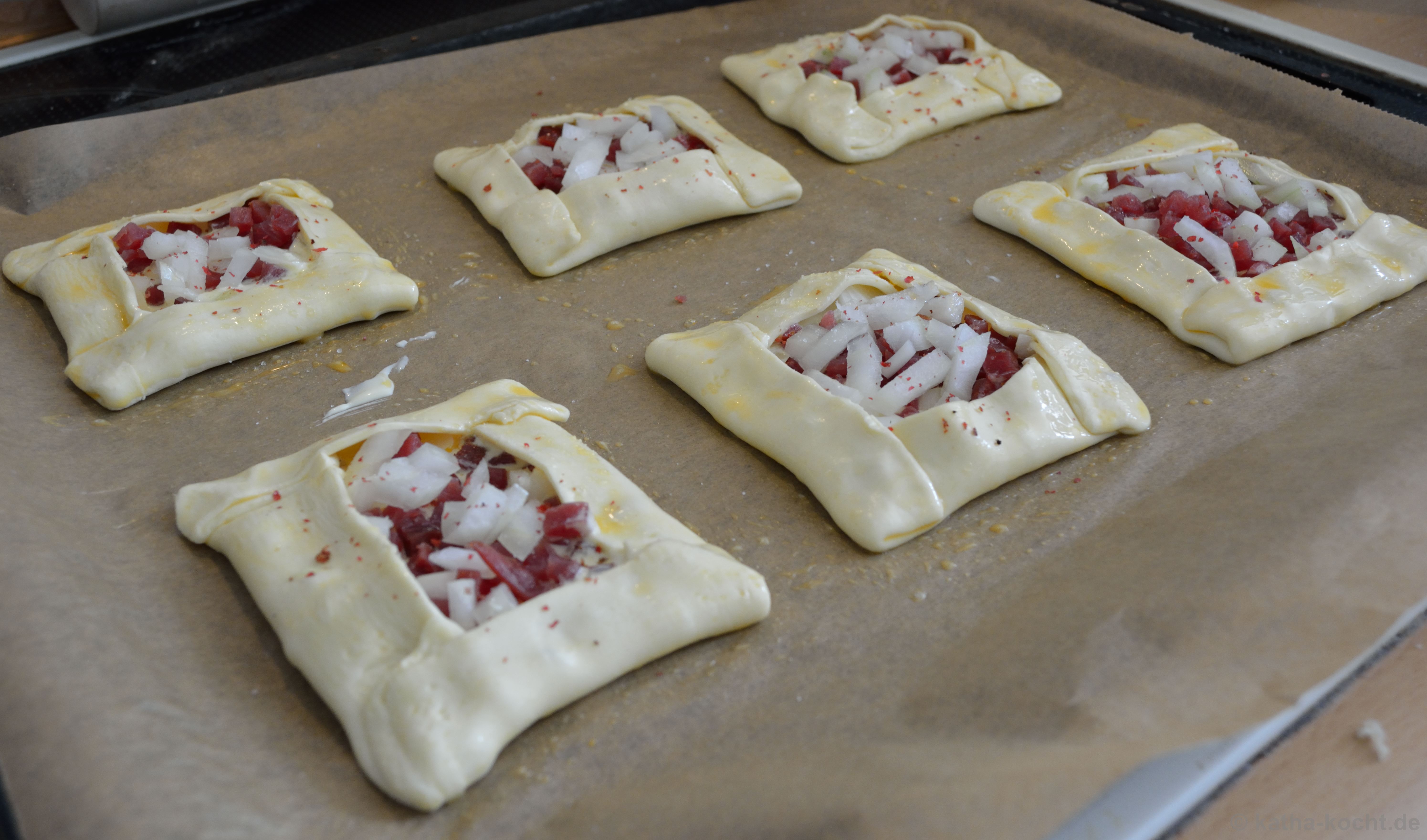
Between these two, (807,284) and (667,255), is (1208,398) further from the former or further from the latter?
(667,255)

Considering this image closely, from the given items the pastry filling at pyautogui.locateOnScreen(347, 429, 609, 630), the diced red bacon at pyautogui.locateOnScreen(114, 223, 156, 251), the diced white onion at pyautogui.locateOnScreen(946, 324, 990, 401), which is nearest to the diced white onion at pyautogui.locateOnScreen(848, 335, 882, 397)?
the diced white onion at pyautogui.locateOnScreen(946, 324, 990, 401)

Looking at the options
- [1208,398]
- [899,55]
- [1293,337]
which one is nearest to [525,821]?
[1208,398]

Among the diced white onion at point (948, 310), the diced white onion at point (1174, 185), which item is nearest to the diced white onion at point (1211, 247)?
the diced white onion at point (1174, 185)

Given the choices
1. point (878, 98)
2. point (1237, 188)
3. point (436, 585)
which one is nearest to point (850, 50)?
point (878, 98)

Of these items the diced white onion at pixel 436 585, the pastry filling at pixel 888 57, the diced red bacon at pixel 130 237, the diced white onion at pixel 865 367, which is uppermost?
the pastry filling at pixel 888 57

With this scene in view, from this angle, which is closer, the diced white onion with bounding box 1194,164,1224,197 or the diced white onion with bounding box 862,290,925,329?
the diced white onion with bounding box 862,290,925,329

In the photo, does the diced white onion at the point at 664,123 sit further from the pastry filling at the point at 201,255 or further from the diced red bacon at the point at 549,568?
the diced red bacon at the point at 549,568

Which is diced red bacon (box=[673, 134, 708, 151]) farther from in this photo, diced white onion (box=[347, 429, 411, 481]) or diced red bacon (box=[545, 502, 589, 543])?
diced red bacon (box=[545, 502, 589, 543])

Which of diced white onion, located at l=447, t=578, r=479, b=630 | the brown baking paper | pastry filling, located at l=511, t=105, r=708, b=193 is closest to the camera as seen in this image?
the brown baking paper
